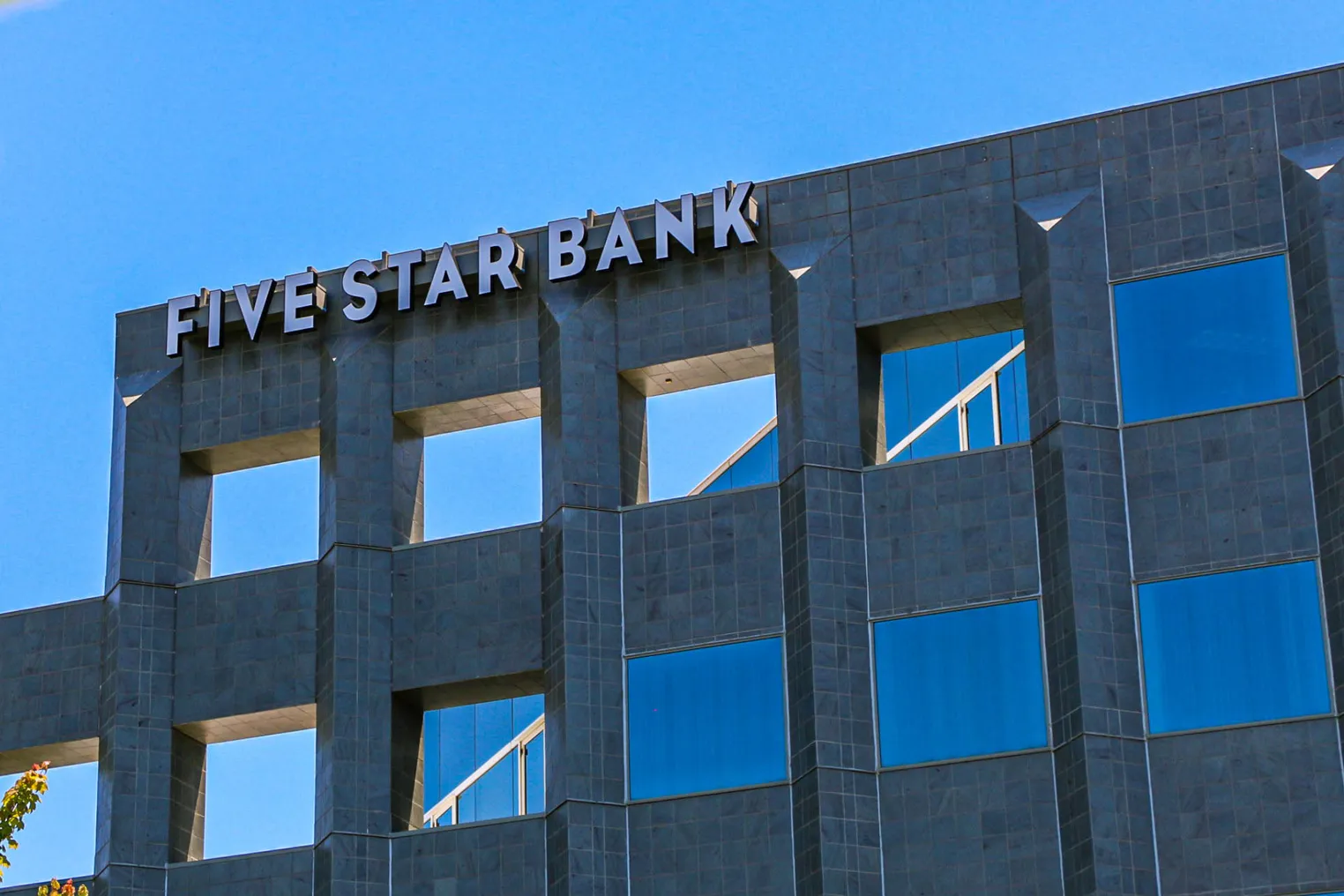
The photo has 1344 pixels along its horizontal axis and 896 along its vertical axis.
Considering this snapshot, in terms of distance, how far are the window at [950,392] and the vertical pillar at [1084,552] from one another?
7.64ft

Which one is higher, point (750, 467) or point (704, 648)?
point (750, 467)

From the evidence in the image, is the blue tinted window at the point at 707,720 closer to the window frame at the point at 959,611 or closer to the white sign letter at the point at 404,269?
the window frame at the point at 959,611

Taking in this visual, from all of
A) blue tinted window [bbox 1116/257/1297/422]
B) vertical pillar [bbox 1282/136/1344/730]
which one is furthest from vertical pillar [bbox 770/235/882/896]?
vertical pillar [bbox 1282/136/1344/730]

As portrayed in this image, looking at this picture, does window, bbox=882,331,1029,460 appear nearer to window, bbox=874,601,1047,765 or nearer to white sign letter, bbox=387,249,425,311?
window, bbox=874,601,1047,765

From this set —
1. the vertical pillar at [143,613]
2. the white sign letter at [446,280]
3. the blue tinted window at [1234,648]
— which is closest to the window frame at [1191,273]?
the blue tinted window at [1234,648]

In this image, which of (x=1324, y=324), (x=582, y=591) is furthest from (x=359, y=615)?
(x=1324, y=324)

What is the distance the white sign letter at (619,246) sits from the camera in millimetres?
53469

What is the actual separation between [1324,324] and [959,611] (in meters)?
8.93

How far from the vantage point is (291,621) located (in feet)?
176

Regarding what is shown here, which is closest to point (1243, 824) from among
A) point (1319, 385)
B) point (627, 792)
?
point (1319, 385)

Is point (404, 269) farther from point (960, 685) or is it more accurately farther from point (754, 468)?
point (960, 685)

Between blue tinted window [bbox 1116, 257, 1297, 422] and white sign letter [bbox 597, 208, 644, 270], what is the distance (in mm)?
10548

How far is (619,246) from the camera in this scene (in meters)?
53.7

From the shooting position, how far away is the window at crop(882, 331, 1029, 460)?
52219mm
